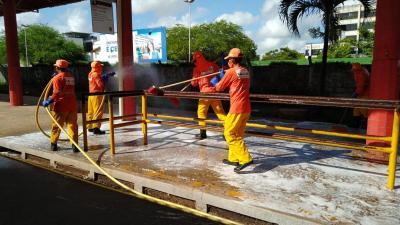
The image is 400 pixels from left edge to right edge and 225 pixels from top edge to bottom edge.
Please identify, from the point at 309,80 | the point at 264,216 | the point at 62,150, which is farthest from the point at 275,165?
the point at 309,80

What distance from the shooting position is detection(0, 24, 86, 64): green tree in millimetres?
41562

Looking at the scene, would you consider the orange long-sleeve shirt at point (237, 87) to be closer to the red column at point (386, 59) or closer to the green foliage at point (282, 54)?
the red column at point (386, 59)

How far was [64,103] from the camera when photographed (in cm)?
677

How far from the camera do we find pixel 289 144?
275 inches

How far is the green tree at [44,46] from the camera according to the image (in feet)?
136

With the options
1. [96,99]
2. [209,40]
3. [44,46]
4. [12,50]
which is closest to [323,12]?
[96,99]

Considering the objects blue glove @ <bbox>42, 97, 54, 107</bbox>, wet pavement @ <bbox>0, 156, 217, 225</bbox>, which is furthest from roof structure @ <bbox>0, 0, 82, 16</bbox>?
wet pavement @ <bbox>0, 156, 217, 225</bbox>

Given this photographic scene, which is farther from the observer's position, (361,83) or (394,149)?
(361,83)

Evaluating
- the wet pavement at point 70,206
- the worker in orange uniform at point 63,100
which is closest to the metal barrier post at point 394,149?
the wet pavement at point 70,206

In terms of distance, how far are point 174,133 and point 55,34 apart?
40.6 m

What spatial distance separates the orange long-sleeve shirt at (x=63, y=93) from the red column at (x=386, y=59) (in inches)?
199

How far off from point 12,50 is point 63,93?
8799 millimetres

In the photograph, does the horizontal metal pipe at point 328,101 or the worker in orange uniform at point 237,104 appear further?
the worker in orange uniform at point 237,104

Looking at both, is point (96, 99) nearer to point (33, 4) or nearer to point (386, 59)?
point (386, 59)
